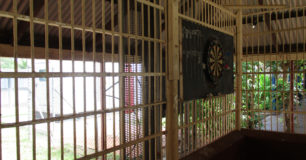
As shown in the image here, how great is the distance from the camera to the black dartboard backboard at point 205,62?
2646 mm

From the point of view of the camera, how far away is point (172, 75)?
2406mm

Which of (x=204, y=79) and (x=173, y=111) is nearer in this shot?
(x=173, y=111)

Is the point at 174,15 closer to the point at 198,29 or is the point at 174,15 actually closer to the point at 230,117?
the point at 198,29

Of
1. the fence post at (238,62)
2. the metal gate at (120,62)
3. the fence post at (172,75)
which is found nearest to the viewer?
the metal gate at (120,62)

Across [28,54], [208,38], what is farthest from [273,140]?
[28,54]

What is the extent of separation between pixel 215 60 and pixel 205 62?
0.99ft

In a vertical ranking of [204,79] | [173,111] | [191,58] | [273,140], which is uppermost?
[191,58]

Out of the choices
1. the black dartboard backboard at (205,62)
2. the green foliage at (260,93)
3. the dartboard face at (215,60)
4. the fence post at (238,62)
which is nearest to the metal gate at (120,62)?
the black dartboard backboard at (205,62)

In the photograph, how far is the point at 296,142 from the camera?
137 inches

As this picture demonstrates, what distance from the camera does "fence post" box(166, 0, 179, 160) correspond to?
239 cm

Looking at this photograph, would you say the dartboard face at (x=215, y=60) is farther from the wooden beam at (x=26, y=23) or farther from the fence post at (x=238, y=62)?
the wooden beam at (x=26, y=23)

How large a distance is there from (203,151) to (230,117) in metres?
1.27

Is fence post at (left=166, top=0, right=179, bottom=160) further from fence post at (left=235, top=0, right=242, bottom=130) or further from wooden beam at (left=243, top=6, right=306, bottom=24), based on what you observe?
wooden beam at (left=243, top=6, right=306, bottom=24)

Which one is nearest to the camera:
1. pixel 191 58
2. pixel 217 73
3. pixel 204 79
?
pixel 191 58
